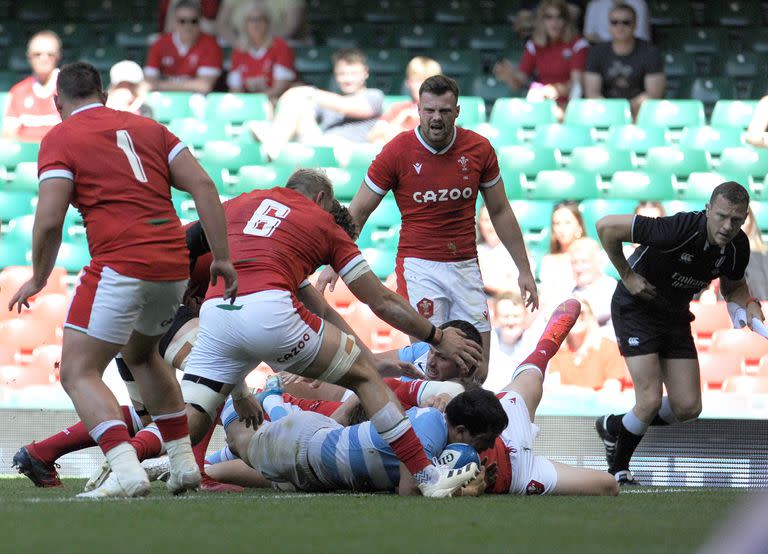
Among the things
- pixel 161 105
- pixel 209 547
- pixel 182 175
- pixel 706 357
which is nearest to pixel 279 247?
pixel 182 175

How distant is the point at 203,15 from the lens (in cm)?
1372

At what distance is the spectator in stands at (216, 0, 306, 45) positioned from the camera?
13555 millimetres

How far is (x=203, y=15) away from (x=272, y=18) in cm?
73

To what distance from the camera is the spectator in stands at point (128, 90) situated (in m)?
12.3

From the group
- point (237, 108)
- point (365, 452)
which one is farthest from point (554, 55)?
point (365, 452)

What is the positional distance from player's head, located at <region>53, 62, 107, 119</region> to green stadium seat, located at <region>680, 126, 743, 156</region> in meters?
8.22

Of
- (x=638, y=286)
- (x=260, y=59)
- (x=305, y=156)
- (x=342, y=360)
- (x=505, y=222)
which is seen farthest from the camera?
(x=260, y=59)

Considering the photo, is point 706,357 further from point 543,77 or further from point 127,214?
point 127,214

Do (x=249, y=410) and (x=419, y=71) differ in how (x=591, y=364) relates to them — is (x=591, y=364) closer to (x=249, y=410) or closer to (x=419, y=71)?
(x=249, y=410)

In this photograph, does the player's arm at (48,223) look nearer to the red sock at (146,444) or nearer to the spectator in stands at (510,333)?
the red sock at (146,444)

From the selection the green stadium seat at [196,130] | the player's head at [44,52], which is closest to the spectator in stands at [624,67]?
the green stadium seat at [196,130]

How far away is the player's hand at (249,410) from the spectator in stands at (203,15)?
8.01 metres

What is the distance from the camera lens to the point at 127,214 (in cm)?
545

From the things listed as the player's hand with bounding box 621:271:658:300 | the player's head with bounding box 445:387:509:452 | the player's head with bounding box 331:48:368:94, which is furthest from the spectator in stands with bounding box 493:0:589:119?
the player's head with bounding box 445:387:509:452
